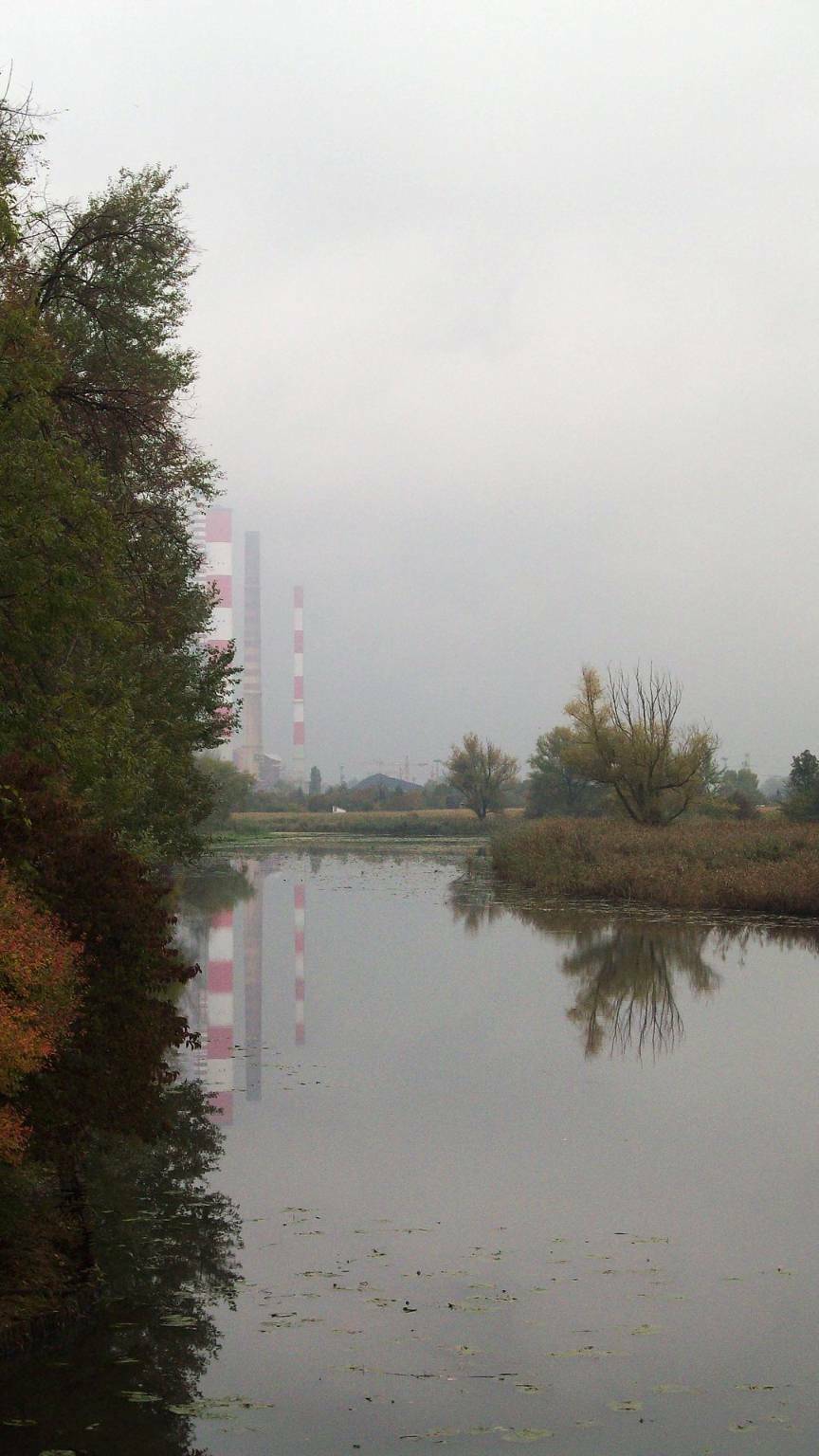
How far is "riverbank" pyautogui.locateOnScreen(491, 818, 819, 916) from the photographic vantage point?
36.0 meters

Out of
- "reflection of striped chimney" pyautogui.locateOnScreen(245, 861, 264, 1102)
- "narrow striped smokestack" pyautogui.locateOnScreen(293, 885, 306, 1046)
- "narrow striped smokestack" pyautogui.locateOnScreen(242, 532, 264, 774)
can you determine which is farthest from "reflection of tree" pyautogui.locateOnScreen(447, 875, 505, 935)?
"narrow striped smokestack" pyautogui.locateOnScreen(242, 532, 264, 774)

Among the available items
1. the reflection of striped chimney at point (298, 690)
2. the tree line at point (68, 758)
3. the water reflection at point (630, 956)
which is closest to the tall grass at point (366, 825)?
the reflection of striped chimney at point (298, 690)

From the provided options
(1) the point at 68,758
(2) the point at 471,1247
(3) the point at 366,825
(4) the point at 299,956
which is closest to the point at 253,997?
(4) the point at 299,956

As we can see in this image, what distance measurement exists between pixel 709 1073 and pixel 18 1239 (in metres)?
9.49

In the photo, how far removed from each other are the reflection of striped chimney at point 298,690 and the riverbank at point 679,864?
103991mm

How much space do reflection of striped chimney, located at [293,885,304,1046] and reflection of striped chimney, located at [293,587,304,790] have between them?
4229 inches

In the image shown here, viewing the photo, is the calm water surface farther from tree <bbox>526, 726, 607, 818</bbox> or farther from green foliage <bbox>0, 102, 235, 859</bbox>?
tree <bbox>526, 726, 607, 818</bbox>

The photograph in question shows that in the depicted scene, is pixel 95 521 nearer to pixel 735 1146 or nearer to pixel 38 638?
pixel 38 638

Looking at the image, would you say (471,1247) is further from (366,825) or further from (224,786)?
(366,825)

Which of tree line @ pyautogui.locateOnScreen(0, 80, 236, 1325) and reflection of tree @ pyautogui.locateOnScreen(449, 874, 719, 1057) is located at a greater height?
tree line @ pyautogui.locateOnScreen(0, 80, 236, 1325)

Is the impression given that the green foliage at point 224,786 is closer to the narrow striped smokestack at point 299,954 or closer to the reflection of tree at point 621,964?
the narrow striped smokestack at point 299,954

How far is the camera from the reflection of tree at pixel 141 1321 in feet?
24.0

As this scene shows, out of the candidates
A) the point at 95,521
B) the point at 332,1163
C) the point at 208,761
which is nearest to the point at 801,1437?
the point at 332,1163

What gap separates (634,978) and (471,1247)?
14.7m
